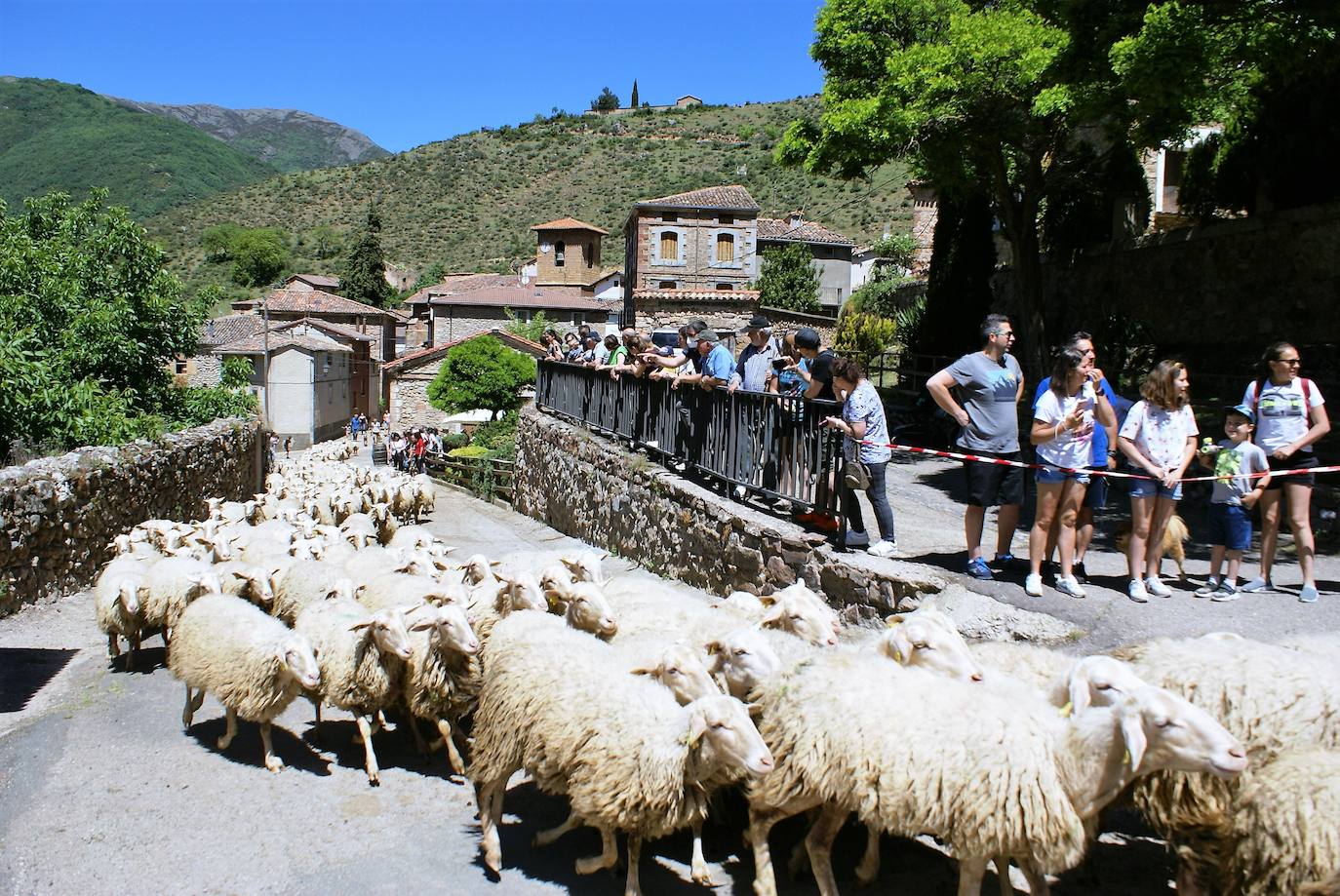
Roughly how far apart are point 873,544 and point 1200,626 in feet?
7.27

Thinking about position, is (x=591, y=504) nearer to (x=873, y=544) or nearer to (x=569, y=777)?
(x=873, y=544)

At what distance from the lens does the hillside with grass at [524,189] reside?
253 feet

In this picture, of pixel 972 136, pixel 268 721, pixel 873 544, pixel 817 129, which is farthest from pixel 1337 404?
pixel 268 721

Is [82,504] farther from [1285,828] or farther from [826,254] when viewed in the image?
[826,254]

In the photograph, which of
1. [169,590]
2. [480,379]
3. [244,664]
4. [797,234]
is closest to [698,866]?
[244,664]

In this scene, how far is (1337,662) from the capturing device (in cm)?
418

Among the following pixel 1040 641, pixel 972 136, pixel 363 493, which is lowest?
pixel 363 493

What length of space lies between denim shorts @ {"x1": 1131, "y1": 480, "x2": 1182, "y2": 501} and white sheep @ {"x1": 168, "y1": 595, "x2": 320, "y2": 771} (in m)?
5.31

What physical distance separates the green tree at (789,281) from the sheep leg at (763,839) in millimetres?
44931

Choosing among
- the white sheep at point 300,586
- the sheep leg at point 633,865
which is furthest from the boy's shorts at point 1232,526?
the white sheep at point 300,586

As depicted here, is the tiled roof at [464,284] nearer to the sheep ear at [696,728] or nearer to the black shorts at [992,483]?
the black shorts at [992,483]

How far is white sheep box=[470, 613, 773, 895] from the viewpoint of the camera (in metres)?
4.05

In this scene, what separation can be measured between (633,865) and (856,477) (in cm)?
336

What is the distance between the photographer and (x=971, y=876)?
12.4 feet
